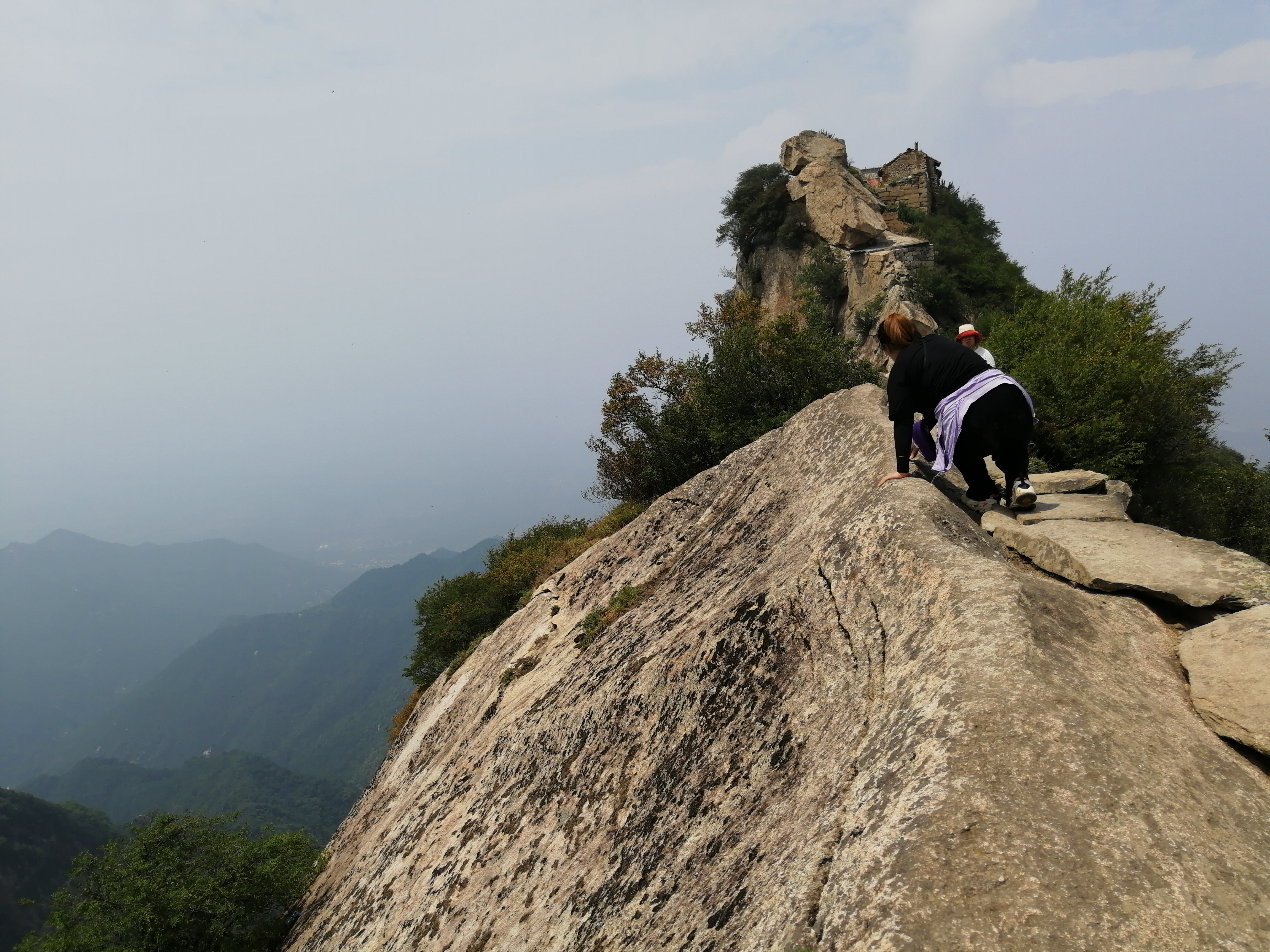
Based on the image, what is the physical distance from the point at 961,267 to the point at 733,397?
74.5 feet

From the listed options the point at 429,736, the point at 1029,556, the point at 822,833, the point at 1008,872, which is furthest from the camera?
the point at 429,736

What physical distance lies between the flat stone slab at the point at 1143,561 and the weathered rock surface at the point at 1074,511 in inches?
9.9

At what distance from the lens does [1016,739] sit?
3854 millimetres

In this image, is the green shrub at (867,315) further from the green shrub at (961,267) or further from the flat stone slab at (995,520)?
the flat stone slab at (995,520)

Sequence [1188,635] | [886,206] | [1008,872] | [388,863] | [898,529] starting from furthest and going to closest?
[886,206] → [388,863] → [898,529] → [1188,635] → [1008,872]

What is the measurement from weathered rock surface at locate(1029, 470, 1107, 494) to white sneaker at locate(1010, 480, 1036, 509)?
149 cm

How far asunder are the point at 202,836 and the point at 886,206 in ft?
163

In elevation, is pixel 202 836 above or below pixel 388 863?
below

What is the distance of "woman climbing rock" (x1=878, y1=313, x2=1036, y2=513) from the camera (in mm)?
7195

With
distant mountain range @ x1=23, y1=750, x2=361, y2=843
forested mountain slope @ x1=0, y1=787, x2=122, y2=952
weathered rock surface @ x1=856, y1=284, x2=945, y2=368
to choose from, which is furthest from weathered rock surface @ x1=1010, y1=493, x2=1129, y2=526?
distant mountain range @ x1=23, y1=750, x2=361, y2=843

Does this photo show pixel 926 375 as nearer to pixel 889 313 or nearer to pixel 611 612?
pixel 611 612

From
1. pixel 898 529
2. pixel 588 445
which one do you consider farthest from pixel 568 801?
pixel 588 445

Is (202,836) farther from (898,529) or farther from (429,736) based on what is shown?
(898,529)

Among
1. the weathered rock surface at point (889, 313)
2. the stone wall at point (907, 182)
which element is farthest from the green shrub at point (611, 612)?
the stone wall at point (907, 182)
